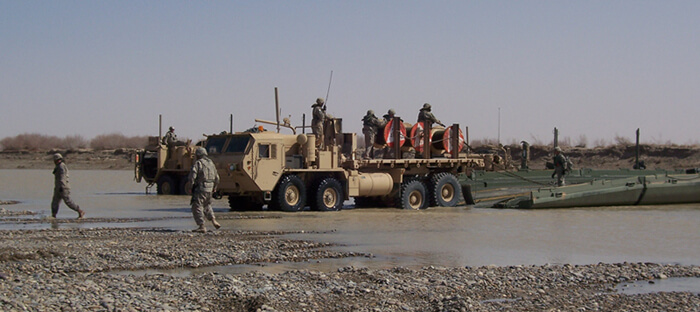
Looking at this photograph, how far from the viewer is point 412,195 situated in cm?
2338

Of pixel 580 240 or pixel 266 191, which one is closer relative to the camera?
pixel 580 240

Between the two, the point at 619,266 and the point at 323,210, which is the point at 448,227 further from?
the point at 619,266

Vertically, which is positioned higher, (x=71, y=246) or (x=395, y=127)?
(x=395, y=127)

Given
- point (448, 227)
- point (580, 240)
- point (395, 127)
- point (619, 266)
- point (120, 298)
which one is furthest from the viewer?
point (395, 127)

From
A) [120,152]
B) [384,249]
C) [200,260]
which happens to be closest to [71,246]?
[200,260]

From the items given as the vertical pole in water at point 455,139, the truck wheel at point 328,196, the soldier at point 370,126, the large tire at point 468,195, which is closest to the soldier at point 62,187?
the truck wheel at point 328,196

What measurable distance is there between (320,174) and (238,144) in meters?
2.11

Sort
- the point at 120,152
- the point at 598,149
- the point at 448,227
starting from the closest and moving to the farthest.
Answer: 1. the point at 448,227
2. the point at 598,149
3. the point at 120,152

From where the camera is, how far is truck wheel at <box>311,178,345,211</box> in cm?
2123

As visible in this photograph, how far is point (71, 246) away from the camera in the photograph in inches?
495

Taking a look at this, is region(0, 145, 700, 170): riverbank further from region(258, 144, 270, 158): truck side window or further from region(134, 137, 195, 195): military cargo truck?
region(258, 144, 270, 158): truck side window

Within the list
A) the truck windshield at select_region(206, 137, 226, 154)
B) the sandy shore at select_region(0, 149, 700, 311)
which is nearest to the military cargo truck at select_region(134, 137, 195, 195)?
the truck windshield at select_region(206, 137, 226, 154)

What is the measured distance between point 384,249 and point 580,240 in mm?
3491

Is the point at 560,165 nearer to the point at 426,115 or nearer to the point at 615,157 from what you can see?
the point at 426,115
